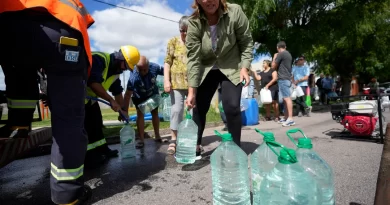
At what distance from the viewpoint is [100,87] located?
107 inches

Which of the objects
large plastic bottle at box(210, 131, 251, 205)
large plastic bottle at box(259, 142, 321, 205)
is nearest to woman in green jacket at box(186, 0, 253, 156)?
large plastic bottle at box(210, 131, 251, 205)

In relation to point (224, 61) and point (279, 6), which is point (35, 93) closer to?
point (224, 61)

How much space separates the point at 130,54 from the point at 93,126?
1048 mm

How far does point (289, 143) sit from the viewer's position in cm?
369

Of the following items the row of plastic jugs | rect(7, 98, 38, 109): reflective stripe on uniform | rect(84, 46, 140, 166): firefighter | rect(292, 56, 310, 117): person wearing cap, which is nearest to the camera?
the row of plastic jugs

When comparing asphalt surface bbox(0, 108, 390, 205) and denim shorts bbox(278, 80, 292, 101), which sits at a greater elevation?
denim shorts bbox(278, 80, 292, 101)

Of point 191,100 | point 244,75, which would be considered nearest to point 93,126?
point 191,100

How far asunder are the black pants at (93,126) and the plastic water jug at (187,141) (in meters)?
1.03

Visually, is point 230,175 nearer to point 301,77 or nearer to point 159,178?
point 159,178

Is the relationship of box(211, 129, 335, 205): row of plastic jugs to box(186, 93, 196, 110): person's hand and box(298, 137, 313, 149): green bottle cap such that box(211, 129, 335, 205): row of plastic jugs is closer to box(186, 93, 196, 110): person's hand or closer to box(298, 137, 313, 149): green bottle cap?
box(298, 137, 313, 149): green bottle cap

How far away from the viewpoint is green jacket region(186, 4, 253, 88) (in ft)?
8.71

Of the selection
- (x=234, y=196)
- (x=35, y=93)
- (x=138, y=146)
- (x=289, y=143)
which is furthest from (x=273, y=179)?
(x=138, y=146)

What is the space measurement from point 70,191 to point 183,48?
2.47m

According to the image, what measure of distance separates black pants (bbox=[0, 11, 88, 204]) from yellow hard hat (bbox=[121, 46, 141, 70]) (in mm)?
1480
